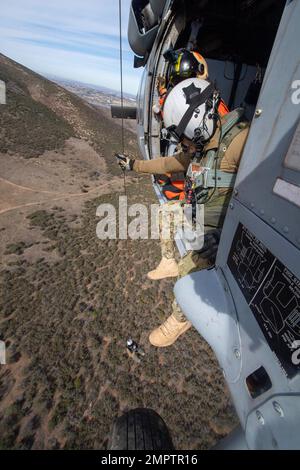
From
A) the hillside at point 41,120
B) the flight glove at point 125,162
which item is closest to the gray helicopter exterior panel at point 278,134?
the flight glove at point 125,162

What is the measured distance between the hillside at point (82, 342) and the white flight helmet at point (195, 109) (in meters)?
4.98

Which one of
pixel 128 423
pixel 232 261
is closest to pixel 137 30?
pixel 232 261

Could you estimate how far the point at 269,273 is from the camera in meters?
1.52

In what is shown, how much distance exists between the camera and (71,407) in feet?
16.3

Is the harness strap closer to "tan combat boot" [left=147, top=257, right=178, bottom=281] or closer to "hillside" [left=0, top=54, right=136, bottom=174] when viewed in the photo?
"tan combat boot" [left=147, top=257, right=178, bottom=281]

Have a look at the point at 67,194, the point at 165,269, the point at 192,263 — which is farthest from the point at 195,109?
the point at 67,194

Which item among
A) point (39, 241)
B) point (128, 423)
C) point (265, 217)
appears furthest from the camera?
point (39, 241)

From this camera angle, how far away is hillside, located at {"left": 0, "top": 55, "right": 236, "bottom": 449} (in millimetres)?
4699

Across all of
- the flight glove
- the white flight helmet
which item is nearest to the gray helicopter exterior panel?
the white flight helmet

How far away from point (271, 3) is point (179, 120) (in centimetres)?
355

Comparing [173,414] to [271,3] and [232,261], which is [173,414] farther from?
[271,3]

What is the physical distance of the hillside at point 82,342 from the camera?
4699 millimetres

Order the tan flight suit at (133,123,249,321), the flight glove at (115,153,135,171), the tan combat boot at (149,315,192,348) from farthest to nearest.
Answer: the flight glove at (115,153,135,171) < the tan combat boot at (149,315,192,348) < the tan flight suit at (133,123,249,321)

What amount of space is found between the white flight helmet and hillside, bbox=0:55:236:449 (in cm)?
498
